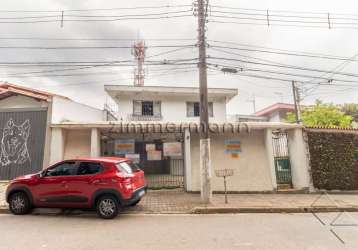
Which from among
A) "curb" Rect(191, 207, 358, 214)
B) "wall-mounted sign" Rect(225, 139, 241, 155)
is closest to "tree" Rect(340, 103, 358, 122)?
"wall-mounted sign" Rect(225, 139, 241, 155)

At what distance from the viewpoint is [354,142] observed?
1093 centimetres

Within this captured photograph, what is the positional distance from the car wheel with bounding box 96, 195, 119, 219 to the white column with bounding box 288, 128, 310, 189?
8.28 metres

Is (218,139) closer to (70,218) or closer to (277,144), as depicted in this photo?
(277,144)

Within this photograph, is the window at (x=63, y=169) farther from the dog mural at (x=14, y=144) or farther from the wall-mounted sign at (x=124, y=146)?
the dog mural at (x=14, y=144)

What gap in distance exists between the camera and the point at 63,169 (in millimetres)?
7281

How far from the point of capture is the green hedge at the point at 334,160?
415 inches

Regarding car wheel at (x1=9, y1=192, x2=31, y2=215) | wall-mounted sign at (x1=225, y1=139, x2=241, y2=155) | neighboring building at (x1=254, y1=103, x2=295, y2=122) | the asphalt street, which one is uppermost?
neighboring building at (x1=254, y1=103, x2=295, y2=122)

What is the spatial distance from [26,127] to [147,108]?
28.2 feet

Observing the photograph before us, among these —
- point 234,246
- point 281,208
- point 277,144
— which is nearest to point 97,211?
point 234,246

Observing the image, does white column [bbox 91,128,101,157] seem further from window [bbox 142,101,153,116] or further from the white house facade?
window [bbox 142,101,153,116]

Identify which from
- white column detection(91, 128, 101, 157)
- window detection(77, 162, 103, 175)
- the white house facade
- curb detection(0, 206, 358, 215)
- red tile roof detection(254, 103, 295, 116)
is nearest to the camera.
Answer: window detection(77, 162, 103, 175)

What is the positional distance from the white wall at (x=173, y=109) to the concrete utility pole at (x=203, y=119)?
9.20m

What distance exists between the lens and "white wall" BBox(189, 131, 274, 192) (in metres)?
10.7

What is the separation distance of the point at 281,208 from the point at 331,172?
4638 millimetres
